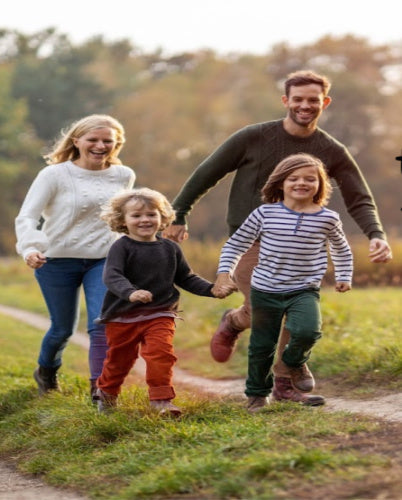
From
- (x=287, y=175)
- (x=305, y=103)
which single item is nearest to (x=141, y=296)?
(x=287, y=175)

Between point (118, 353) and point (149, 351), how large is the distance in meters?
0.26

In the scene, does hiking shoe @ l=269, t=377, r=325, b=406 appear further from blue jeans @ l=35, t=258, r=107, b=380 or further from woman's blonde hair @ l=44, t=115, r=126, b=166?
woman's blonde hair @ l=44, t=115, r=126, b=166

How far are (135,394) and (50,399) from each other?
0.86 meters

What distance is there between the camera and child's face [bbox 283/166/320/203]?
568 centimetres

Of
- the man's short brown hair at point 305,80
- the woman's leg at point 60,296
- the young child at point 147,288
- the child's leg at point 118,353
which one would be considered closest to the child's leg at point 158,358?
the young child at point 147,288

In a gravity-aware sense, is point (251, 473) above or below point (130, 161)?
below

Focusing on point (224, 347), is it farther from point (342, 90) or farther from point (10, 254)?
point (342, 90)

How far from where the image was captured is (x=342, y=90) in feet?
134

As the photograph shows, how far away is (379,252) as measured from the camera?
19.9 ft

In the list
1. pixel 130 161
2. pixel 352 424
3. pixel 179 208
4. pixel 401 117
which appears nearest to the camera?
pixel 352 424

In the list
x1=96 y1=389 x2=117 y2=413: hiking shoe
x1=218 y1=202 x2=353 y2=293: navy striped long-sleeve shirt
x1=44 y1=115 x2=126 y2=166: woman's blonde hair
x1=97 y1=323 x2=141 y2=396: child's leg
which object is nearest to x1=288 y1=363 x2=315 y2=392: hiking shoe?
x1=218 y1=202 x2=353 y2=293: navy striped long-sleeve shirt

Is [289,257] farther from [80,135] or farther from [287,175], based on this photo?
[80,135]

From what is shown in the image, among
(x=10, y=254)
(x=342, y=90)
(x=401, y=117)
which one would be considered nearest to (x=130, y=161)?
(x=10, y=254)

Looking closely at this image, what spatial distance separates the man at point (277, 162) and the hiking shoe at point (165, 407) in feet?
2.77
